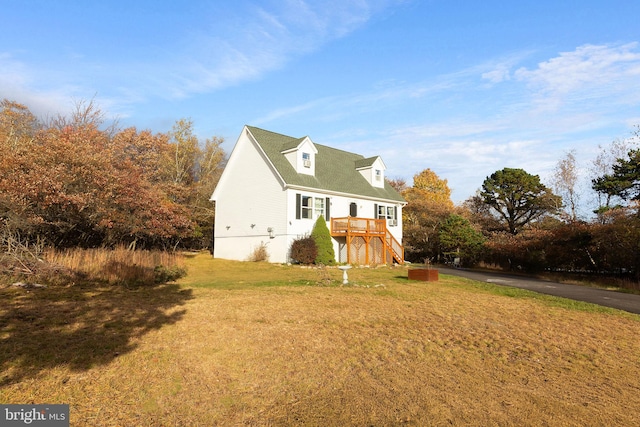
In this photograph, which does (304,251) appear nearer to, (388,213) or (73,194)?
(388,213)

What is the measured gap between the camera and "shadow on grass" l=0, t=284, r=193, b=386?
4.91 metres

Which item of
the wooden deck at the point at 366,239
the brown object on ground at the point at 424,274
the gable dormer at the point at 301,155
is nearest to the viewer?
the brown object on ground at the point at 424,274

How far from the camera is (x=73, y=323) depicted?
22.1 feet

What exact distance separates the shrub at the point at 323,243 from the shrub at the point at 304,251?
360 mm

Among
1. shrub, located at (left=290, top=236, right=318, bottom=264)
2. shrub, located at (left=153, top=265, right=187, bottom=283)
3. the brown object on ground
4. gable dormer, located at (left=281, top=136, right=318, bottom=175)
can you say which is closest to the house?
gable dormer, located at (left=281, top=136, right=318, bottom=175)

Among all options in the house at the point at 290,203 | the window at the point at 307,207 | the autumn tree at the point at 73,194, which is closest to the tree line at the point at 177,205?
the autumn tree at the point at 73,194

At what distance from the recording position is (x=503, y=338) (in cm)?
661

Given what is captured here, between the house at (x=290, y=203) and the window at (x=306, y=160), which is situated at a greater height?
the window at (x=306, y=160)

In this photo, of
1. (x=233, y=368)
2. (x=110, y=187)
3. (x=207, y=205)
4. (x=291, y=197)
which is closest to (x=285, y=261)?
(x=291, y=197)

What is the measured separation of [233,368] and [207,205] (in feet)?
99.1

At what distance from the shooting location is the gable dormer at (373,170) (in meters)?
29.4

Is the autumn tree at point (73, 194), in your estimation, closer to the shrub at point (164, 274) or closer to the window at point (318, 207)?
the shrub at point (164, 274)

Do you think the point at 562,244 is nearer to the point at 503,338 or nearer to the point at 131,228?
the point at 503,338

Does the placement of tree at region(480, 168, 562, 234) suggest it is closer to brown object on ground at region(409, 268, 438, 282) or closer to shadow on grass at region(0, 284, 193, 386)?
brown object on ground at region(409, 268, 438, 282)
